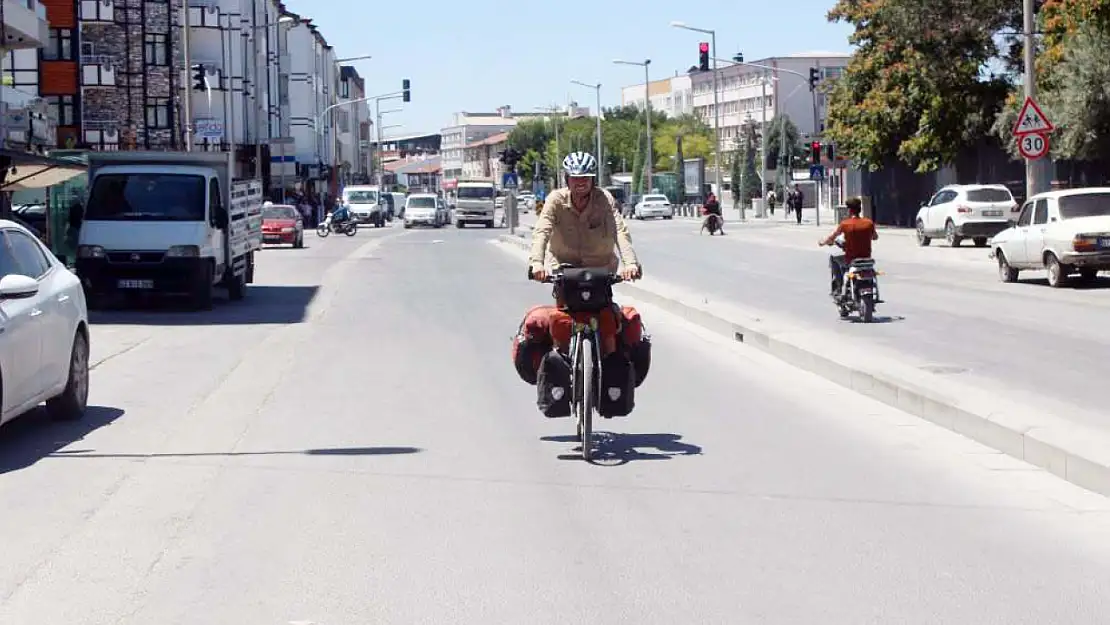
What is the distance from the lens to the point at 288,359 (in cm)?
1661

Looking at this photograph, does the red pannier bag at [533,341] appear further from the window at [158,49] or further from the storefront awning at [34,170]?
the window at [158,49]

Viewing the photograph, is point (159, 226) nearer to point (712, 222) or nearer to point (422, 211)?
point (712, 222)

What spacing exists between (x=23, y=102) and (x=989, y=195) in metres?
25.9

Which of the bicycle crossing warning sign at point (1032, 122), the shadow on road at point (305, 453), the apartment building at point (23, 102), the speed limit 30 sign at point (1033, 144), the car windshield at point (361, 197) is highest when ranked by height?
the apartment building at point (23, 102)

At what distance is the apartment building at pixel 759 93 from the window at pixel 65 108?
94.0m

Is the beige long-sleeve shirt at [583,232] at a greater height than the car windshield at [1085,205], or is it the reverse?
the car windshield at [1085,205]

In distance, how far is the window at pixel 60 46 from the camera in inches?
2514

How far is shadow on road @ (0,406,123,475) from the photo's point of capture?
10.1 m

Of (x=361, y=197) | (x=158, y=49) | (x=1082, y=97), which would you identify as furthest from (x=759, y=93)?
(x=1082, y=97)

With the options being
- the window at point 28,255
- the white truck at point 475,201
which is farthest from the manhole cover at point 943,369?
the white truck at point 475,201

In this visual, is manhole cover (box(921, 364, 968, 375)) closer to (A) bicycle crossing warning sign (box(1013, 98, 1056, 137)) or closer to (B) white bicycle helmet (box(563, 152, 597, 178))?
(B) white bicycle helmet (box(563, 152, 597, 178))

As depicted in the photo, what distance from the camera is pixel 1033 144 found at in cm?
3114

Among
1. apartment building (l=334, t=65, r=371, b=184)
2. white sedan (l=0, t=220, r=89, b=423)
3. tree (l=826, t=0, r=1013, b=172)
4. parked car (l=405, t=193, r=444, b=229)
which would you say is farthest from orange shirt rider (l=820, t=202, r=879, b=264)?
apartment building (l=334, t=65, r=371, b=184)

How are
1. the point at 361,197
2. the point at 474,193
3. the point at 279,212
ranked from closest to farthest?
the point at 279,212, the point at 474,193, the point at 361,197
